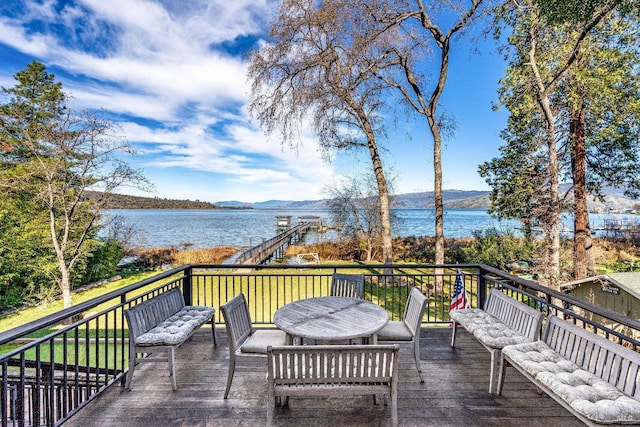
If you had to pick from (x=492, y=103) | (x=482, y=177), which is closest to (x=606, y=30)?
(x=492, y=103)

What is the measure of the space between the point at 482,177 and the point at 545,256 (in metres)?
4.72

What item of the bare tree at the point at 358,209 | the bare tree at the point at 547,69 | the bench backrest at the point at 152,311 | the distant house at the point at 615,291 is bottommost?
the distant house at the point at 615,291

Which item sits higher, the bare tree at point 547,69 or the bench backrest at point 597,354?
the bare tree at point 547,69

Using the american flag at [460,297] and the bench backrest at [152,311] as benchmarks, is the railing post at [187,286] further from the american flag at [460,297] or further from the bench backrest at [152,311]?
the american flag at [460,297]

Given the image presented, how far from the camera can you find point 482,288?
13.7 feet

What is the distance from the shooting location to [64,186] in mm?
9016

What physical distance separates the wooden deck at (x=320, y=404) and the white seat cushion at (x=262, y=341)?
1.29 feet

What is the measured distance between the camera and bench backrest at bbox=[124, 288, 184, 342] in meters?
2.74

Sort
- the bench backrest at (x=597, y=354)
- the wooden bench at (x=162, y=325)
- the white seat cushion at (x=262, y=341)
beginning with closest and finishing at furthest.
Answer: the bench backrest at (x=597, y=354) < the white seat cushion at (x=262, y=341) < the wooden bench at (x=162, y=325)

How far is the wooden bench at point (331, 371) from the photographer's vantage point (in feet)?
6.35

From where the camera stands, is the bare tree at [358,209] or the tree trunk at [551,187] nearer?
the tree trunk at [551,187]

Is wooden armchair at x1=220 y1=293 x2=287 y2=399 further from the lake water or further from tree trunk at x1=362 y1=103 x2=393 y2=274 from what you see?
the lake water

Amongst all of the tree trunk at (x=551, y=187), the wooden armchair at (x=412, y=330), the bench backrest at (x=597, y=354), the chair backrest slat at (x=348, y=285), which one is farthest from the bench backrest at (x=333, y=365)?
the tree trunk at (x=551, y=187)

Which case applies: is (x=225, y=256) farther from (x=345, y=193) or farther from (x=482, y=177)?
(x=482, y=177)
